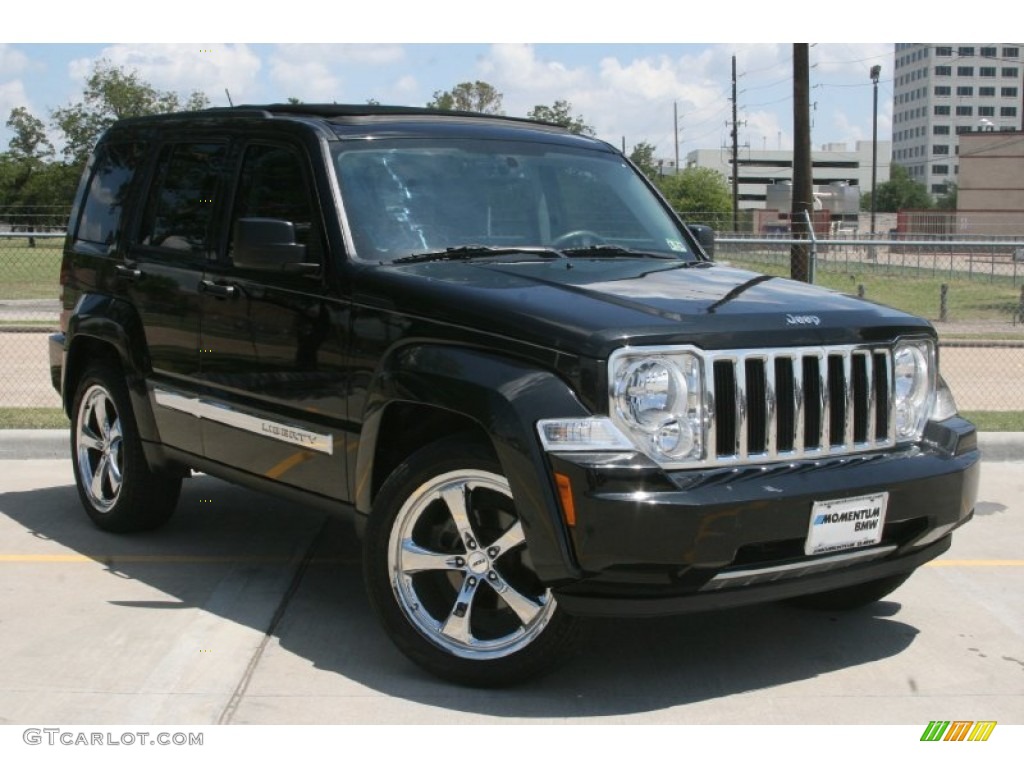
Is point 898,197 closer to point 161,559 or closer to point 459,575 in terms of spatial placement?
point 161,559

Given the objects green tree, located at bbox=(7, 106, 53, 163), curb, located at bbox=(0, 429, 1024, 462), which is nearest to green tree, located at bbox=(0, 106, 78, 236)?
green tree, located at bbox=(7, 106, 53, 163)

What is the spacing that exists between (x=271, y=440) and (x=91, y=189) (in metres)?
2.36

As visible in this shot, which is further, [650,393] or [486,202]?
[486,202]

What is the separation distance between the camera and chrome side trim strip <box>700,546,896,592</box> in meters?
4.15

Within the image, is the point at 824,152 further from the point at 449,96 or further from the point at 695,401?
the point at 695,401

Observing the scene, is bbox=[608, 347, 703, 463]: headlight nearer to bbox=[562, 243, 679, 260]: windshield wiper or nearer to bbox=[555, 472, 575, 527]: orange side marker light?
bbox=[555, 472, 575, 527]: orange side marker light

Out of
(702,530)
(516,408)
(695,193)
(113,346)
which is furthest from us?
(695,193)

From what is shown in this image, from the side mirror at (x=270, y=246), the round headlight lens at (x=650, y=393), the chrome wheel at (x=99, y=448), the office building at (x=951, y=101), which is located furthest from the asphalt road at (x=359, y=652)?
the office building at (x=951, y=101)

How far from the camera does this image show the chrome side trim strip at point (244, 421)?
5164mm

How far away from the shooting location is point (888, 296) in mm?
25719

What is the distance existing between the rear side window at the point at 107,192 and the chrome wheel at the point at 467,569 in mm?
2876

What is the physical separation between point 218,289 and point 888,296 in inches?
864

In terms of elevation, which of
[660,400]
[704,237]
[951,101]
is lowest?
[660,400]
